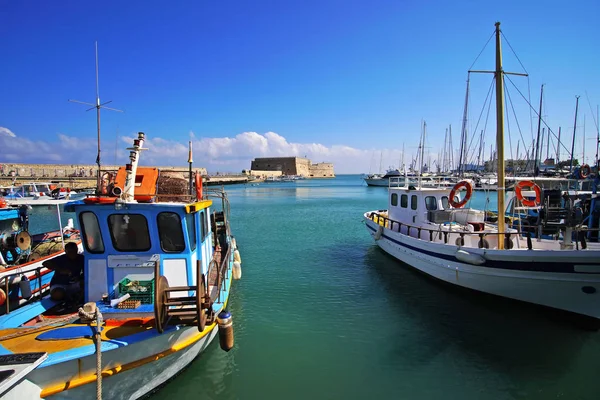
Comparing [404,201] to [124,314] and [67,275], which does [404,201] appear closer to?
[124,314]

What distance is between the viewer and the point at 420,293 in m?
12.8

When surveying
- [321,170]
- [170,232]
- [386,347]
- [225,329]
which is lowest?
[386,347]

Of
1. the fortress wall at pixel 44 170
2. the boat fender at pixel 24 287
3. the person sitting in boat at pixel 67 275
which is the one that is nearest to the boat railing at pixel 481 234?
the person sitting in boat at pixel 67 275

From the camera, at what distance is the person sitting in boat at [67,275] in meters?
7.57

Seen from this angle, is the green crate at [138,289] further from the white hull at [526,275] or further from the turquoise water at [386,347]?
the white hull at [526,275]

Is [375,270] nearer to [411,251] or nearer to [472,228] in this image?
[411,251]

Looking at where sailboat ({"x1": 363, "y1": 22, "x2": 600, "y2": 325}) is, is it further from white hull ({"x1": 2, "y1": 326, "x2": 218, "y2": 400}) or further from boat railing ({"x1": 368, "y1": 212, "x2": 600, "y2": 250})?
white hull ({"x1": 2, "y1": 326, "x2": 218, "y2": 400})

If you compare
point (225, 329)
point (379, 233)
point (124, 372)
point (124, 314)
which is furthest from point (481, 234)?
point (124, 372)

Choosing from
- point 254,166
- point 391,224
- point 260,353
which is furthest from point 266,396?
point 254,166

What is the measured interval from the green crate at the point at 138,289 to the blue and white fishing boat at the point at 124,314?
19 mm

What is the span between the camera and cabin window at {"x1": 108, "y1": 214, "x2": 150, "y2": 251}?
7.16 m

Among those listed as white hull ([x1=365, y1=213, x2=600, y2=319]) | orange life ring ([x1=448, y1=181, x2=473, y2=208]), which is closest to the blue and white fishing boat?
white hull ([x1=365, y1=213, x2=600, y2=319])

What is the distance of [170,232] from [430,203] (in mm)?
11529

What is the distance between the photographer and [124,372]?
5945 millimetres
